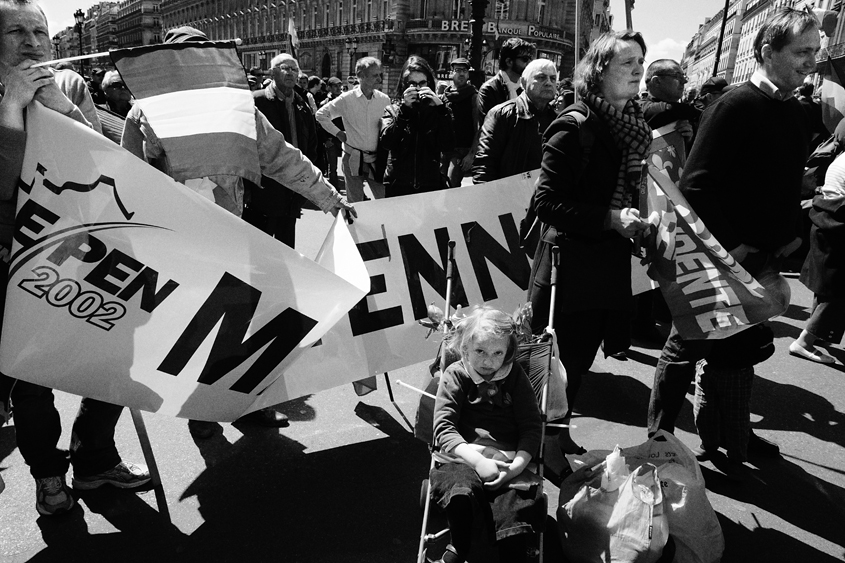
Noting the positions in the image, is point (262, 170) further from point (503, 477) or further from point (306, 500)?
point (503, 477)

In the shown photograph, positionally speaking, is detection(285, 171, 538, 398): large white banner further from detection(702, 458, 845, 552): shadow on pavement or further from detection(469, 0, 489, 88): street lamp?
detection(469, 0, 489, 88): street lamp

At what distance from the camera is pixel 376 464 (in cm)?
362

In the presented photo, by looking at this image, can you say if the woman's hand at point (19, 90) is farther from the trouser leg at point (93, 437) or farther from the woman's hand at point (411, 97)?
the woman's hand at point (411, 97)

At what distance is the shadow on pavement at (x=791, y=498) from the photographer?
3.10m

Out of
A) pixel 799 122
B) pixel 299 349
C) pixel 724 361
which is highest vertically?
pixel 799 122

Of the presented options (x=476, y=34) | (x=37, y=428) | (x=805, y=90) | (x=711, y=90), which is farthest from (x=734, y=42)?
(x=37, y=428)

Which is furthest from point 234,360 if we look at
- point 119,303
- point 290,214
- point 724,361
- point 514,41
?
point 514,41

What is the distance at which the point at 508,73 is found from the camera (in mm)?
6715

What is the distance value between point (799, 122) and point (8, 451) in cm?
437

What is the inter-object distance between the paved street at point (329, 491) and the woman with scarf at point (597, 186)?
93 centimetres

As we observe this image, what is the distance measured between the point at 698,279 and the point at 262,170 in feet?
A: 7.39

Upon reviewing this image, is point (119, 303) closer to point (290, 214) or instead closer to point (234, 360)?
point (234, 360)

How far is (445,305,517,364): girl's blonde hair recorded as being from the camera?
2795mm

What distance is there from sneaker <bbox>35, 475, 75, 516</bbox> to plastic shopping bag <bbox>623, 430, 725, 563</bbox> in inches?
99.7
